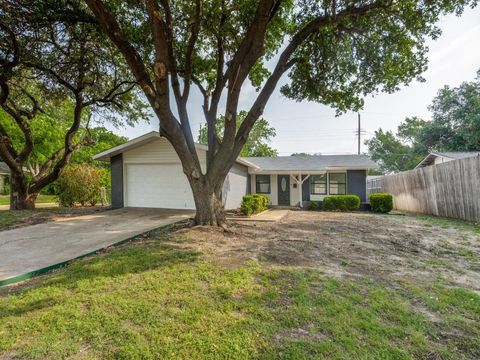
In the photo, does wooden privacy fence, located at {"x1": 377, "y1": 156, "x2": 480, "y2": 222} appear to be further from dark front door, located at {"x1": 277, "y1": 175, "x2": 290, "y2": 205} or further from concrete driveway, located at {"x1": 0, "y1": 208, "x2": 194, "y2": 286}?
concrete driveway, located at {"x1": 0, "y1": 208, "x2": 194, "y2": 286}

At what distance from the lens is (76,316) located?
267 centimetres

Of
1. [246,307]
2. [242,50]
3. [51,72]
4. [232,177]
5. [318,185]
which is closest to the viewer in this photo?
[246,307]

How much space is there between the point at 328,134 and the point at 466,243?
36.7m

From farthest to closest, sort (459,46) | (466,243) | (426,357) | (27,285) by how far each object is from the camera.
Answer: (459,46)
(466,243)
(27,285)
(426,357)

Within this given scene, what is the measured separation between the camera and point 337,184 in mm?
A: 14875

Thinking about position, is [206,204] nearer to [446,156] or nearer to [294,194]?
[294,194]

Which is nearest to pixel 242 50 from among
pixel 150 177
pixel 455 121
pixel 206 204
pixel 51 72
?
pixel 206 204

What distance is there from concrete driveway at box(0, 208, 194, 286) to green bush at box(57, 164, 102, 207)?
5145 mm

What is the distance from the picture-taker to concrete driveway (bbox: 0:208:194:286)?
170 inches

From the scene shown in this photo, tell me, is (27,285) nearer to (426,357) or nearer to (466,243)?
(426,357)

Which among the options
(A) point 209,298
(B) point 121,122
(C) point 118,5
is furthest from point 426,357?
(B) point 121,122

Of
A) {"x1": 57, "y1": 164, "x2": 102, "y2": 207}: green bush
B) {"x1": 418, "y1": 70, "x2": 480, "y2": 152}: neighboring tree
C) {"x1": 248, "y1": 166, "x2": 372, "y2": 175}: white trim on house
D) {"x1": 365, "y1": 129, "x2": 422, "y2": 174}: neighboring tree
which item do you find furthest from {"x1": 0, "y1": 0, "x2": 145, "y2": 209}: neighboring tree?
{"x1": 365, "y1": 129, "x2": 422, "y2": 174}: neighboring tree

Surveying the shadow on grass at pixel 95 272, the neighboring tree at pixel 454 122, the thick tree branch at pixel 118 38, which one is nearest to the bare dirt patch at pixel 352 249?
the shadow on grass at pixel 95 272

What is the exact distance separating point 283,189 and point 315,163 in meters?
2.51
